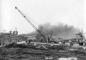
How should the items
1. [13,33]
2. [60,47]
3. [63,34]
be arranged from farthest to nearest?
1. [63,34]
2. [13,33]
3. [60,47]

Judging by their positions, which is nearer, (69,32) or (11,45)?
(11,45)

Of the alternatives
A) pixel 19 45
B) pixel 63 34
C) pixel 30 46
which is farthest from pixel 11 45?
pixel 63 34

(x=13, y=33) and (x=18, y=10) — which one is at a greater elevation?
(x=18, y=10)

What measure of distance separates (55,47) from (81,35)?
52135 mm

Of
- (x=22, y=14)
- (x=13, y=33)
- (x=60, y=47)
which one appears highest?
(x=22, y=14)

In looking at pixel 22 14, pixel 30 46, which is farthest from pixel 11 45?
pixel 22 14

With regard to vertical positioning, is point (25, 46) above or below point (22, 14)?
below

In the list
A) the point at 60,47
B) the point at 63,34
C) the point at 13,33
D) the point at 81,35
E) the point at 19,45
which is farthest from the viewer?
the point at 63,34

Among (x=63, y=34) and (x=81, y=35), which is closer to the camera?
(x=81, y=35)

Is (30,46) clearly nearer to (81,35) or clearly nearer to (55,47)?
(55,47)

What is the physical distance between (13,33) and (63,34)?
46.8 metres

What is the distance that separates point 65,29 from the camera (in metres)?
152

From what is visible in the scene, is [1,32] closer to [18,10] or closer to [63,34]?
[18,10]

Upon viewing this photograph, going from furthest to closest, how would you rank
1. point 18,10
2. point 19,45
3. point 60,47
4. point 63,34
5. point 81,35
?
point 63,34 → point 81,35 → point 18,10 → point 19,45 → point 60,47
